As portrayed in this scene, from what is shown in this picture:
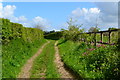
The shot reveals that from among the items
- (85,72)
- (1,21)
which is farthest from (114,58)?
(1,21)

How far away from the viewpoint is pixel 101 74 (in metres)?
8.22

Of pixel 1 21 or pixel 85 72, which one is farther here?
pixel 1 21

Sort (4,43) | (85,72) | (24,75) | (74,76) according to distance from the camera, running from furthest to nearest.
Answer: (4,43), (24,75), (74,76), (85,72)

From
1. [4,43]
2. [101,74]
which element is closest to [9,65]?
[4,43]

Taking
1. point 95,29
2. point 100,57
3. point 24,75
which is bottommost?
point 24,75

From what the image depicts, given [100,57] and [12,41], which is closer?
[100,57]

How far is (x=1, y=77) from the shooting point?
31.4ft

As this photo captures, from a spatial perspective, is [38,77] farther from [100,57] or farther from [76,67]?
[100,57]

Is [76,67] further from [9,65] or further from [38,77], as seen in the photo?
[9,65]

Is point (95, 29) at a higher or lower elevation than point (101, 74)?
higher

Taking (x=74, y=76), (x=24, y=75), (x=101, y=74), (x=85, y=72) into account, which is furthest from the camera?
(x=24, y=75)

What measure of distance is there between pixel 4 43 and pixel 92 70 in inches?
300

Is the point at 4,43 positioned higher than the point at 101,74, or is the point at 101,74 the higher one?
the point at 4,43

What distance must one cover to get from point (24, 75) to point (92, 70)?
377 centimetres
